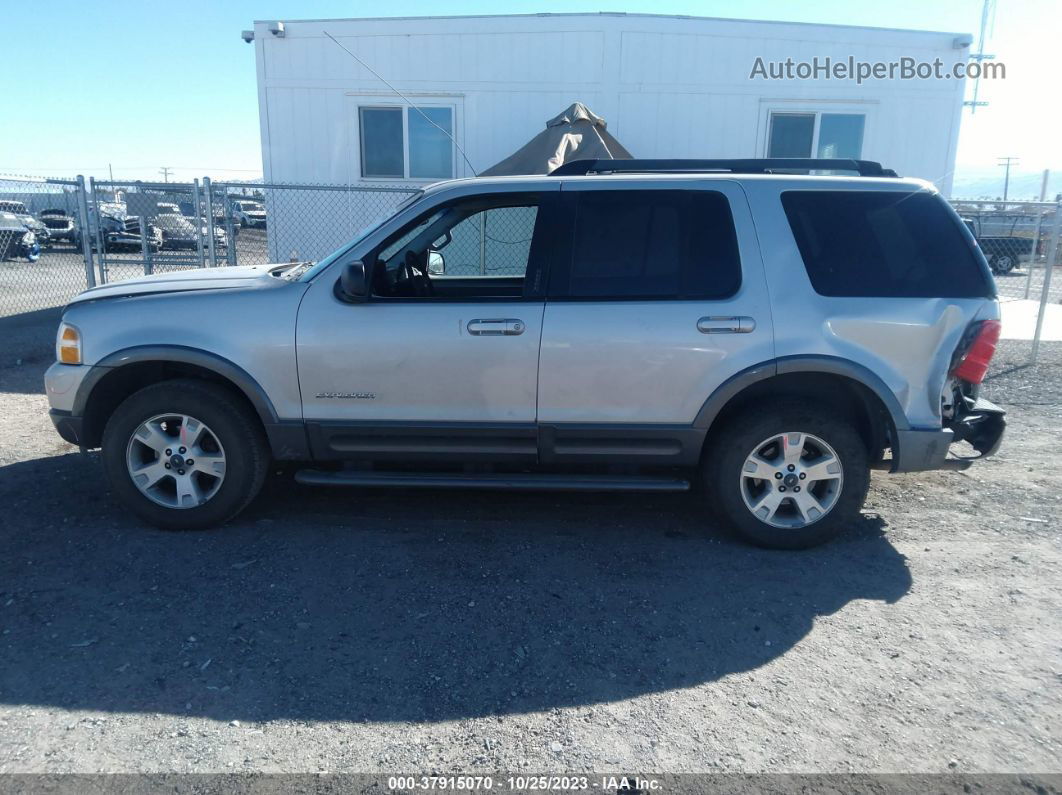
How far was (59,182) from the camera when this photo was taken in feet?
31.8

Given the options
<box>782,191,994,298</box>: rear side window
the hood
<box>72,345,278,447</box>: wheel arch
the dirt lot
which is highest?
<box>782,191,994,298</box>: rear side window

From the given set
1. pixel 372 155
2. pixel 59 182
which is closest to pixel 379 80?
pixel 372 155

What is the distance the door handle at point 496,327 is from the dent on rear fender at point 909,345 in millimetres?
1659

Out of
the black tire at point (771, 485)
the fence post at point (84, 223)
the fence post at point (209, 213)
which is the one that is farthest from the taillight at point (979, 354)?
the fence post at point (84, 223)

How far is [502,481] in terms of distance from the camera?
429 cm

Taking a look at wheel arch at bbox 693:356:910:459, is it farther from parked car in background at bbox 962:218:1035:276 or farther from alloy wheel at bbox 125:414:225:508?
parked car in background at bbox 962:218:1035:276

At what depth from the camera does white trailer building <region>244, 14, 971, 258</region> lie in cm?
1034

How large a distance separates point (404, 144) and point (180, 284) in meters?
7.22

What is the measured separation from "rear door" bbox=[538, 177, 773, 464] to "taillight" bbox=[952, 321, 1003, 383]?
106cm

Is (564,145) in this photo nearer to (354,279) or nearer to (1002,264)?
(354,279)

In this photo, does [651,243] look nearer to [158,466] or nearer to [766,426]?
[766,426]

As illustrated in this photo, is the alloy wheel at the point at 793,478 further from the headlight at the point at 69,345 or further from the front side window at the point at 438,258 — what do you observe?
the headlight at the point at 69,345

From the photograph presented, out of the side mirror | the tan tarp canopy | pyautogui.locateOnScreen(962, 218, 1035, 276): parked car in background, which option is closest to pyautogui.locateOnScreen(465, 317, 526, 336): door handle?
the side mirror

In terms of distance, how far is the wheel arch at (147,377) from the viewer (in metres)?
4.18
